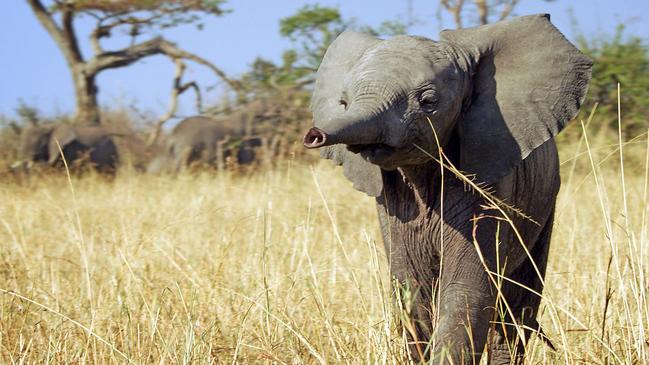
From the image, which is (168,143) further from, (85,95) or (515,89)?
(515,89)

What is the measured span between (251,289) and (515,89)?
183cm

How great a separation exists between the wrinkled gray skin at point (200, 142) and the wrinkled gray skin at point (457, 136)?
989cm

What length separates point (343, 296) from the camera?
496cm

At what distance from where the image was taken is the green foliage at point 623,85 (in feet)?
41.3

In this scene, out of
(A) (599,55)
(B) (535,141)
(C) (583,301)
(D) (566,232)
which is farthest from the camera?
(A) (599,55)

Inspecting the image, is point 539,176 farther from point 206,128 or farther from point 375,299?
point 206,128

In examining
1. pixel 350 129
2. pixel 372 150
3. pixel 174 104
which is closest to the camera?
pixel 350 129

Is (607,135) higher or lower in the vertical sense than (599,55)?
lower

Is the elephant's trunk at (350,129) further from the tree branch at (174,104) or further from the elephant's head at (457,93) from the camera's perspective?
the tree branch at (174,104)

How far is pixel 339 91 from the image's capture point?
3443 millimetres

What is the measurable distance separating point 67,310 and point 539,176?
204 cm

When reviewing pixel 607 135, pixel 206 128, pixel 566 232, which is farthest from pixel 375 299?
pixel 206 128

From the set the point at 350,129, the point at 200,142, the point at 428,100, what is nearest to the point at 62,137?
the point at 200,142

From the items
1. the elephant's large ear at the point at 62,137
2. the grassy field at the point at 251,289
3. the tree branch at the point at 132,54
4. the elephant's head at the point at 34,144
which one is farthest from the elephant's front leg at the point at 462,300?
the tree branch at the point at 132,54
